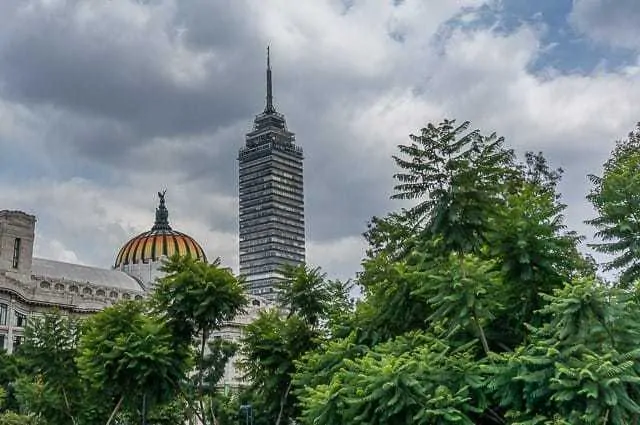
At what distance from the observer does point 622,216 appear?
79.0 ft

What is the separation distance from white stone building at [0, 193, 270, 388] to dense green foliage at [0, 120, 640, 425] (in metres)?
13.3

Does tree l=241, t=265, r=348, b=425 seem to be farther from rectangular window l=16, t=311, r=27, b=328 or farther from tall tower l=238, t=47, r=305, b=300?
tall tower l=238, t=47, r=305, b=300

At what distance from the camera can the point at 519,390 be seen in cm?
1852

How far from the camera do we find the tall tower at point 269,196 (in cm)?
15925

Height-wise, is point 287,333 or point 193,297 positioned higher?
point 193,297

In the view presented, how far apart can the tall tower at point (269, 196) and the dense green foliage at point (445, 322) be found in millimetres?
121325

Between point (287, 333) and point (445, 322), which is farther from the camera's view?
point (287, 333)

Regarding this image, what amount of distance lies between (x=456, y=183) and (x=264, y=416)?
21.9 m

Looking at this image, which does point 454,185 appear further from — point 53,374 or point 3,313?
point 3,313

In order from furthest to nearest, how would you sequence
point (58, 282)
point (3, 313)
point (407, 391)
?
1. point (58, 282)
2. point (3, 313)
3. point (407, 391)

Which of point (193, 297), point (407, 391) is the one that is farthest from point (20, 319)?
point (407, 391)

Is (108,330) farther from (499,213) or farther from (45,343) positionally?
(499,213)

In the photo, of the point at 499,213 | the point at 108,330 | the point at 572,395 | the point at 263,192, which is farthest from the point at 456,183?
the point at 263,192

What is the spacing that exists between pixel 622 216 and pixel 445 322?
282 inches
